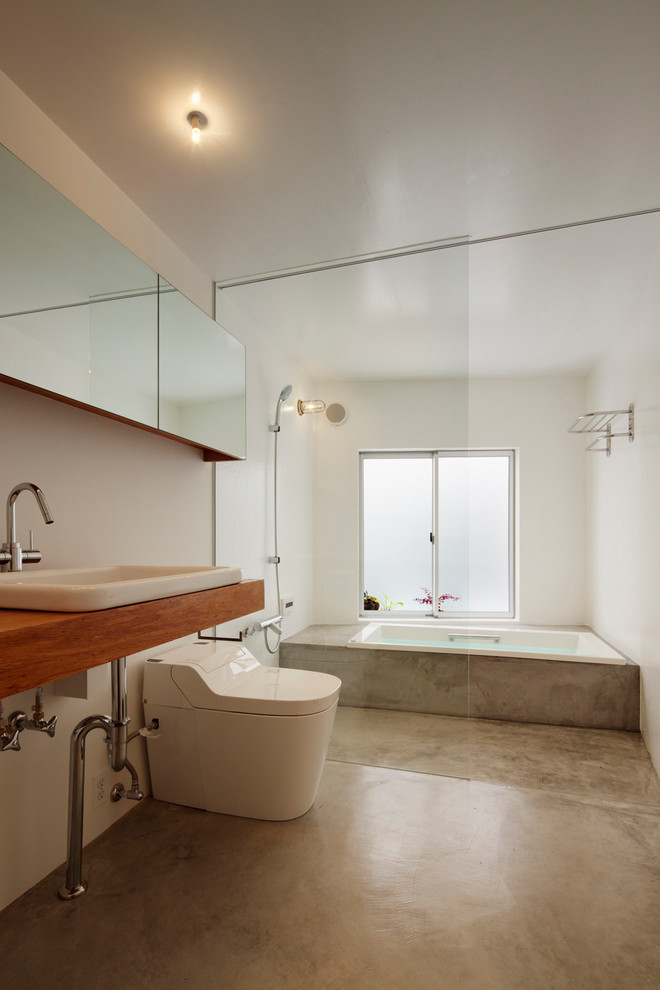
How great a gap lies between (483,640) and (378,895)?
6.65ft

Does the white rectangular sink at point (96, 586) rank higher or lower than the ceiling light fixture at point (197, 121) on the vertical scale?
lower

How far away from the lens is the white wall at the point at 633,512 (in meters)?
2.53

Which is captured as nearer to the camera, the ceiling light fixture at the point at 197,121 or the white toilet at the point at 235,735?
the ceiling light fixture at the point at 197,121

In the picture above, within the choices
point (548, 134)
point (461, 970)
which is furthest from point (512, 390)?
point (461, 970)

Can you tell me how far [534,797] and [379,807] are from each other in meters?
0.65

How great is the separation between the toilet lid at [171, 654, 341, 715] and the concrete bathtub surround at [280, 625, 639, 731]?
187 mm

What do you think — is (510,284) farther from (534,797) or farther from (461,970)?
(461,970)

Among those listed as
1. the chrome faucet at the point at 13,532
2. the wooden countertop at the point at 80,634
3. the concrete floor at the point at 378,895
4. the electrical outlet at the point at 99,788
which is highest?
the chrome faucet at the point at 13,532

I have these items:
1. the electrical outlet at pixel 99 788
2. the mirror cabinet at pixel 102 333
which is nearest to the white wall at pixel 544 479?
the mirror cabinet at pixel 102 333

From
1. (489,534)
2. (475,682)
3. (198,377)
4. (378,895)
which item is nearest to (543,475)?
(489,534)

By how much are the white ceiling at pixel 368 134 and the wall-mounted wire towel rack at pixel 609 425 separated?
0.76 meters

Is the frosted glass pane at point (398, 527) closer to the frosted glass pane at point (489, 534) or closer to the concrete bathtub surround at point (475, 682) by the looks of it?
the concrete bathtub surround at point (475, 682)

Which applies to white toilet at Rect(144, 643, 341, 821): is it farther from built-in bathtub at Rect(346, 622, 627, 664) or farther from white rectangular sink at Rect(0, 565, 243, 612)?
white rectangular sink at Rect(0, 565, 243, 612)

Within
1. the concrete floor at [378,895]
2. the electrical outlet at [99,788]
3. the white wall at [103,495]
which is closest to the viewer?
the concrete floor at [378,895]
